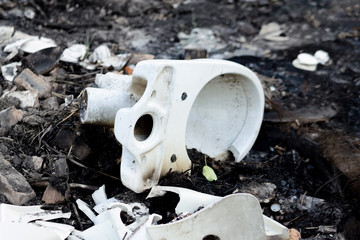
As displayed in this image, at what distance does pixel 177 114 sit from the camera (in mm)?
3105

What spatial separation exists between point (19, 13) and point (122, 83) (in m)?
3.45

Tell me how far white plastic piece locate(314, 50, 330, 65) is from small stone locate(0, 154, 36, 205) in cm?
392

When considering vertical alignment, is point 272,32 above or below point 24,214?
below

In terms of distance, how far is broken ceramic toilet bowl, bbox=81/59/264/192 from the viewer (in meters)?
2.94

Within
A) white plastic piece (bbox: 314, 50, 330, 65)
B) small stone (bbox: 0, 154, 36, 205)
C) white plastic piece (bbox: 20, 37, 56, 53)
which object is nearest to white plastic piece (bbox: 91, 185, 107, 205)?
small stone (bbox: 0, 154, 36, 205)

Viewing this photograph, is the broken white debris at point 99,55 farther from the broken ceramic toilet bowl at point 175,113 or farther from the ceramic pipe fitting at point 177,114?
the ceramic pipe fitting at point 177,114

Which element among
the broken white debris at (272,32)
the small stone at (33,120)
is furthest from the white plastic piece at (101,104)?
the broken white debris at (272,32)

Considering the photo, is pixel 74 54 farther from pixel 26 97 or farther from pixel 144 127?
pixel 144 127

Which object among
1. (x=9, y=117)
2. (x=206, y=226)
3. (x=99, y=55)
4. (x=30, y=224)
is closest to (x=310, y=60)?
(x=99, y=55)

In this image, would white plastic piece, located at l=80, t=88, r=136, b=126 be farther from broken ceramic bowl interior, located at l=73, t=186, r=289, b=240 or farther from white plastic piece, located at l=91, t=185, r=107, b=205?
broken ceramic bowl interior, located at l=73, t=186, r=289, b=240

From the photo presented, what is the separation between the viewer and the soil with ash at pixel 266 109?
3.31 m

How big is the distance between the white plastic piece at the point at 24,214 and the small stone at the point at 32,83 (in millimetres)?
1268

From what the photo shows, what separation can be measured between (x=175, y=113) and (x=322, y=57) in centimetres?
319

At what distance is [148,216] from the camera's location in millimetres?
2859
